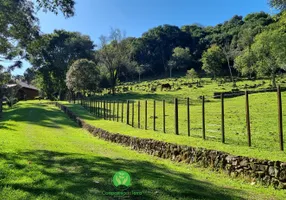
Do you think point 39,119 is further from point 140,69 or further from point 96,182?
point 140,69

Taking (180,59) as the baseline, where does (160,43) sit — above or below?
above

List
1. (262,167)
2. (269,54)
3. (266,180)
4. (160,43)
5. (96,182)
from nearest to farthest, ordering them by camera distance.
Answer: (96,182) < (266,180) < (262,167) < (269,54) < (160,43)

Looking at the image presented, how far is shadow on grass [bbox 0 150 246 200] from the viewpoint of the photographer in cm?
561

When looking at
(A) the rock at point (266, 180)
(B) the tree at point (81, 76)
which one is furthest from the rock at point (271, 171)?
(B) the tree at point (81, 76)

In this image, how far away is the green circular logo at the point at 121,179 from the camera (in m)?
6.21

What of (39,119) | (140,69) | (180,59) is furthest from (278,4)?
(180,59)

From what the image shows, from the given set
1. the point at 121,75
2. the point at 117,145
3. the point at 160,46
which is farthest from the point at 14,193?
the point at 160,46

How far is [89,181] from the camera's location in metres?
6.34

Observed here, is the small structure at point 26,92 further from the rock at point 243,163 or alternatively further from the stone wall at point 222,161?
the rock at point 243,163

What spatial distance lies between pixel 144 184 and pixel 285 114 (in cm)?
1302

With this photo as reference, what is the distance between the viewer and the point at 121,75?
97125 millimetres

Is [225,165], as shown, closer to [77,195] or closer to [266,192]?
[266,192]

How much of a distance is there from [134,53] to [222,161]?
101 metres

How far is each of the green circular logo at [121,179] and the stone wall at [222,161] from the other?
116 inches
